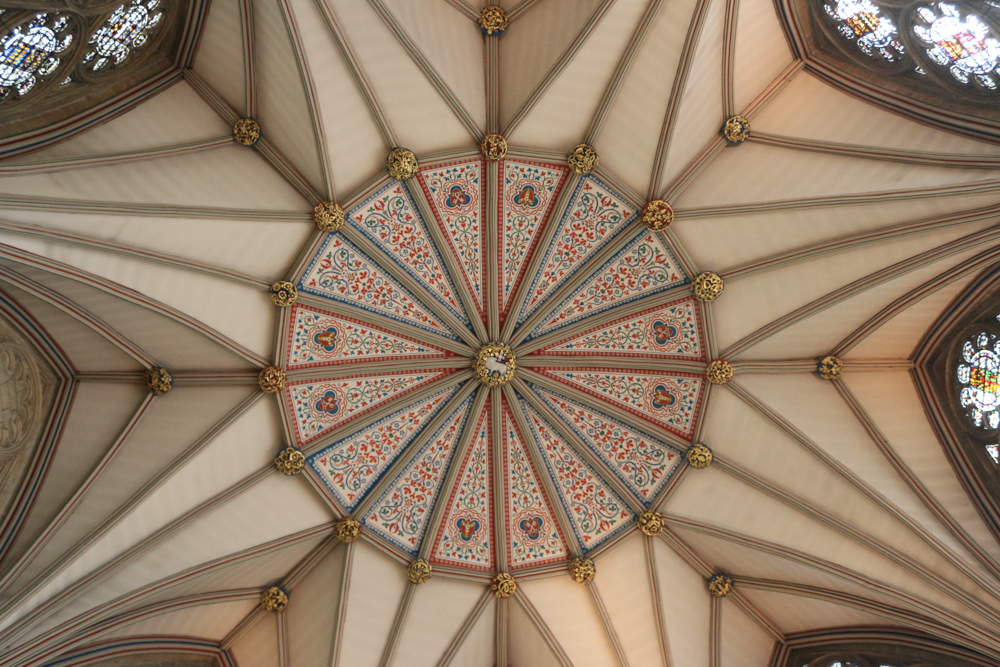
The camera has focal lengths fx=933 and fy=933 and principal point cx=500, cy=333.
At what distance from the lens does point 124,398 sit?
14.8m

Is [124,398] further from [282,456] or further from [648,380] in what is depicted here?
[648,380]

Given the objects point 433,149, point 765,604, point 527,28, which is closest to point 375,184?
point 433,149

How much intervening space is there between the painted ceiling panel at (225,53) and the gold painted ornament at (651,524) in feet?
31.6

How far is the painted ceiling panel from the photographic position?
1357cm

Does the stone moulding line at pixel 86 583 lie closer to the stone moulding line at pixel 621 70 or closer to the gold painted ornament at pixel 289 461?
the gold painted ornament at pixel 289 461

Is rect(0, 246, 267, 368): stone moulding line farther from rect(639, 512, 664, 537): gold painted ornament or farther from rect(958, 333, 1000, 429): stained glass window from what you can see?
rect(958, 333, 1000, 429): stained glass window

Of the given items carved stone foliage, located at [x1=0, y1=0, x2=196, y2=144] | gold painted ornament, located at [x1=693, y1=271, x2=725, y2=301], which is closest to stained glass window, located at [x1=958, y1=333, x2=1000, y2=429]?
gold painted ornament, located at [x1=693, y1=271, x2=725, y2=301]

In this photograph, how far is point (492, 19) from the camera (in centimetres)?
1477

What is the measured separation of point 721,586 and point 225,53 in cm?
1190

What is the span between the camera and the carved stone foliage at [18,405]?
1334cm

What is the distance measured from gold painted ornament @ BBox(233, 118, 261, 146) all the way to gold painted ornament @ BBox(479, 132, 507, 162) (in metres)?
3.68

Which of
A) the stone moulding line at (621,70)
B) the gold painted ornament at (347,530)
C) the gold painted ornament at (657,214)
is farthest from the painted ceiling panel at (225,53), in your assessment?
the gold painted ornament at (347,530)

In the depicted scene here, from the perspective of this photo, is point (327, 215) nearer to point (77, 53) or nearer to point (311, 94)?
point (311, 94)

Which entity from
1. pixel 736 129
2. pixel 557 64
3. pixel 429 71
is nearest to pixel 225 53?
pixel 429 71
